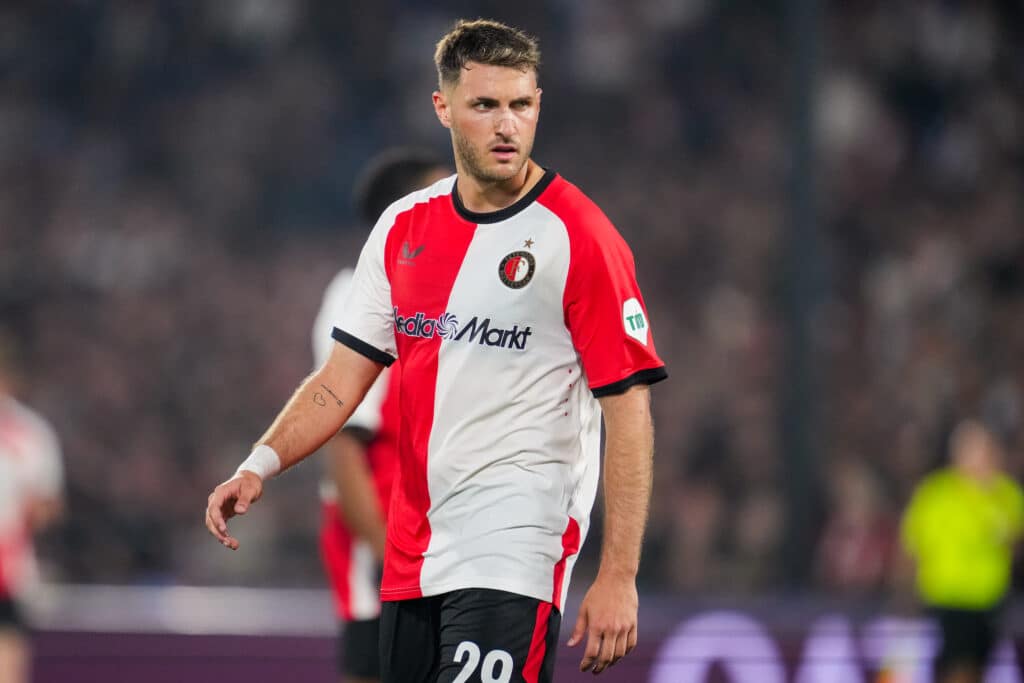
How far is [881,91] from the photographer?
43.6ft

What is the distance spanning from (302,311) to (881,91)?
5252 mm

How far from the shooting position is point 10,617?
23.2 ft

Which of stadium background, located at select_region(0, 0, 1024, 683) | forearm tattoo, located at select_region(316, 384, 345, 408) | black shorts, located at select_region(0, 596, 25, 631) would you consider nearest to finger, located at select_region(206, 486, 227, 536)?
forearm tattoo, located at select_region(316, 384, 345, 408)

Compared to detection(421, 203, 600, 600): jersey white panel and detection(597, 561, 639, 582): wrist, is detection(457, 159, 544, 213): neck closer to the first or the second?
detection(421, 203, 600, 600): jersey white panel

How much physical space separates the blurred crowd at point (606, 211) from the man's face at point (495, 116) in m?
6.63

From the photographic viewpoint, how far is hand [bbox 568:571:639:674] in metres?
3.13

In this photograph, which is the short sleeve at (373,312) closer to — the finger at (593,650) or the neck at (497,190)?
the neck at (497,190)

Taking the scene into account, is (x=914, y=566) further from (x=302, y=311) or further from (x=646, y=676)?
(x=302, y=311)

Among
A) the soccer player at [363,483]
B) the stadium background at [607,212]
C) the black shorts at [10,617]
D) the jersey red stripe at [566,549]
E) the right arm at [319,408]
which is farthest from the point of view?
the stadium background at [607,212]

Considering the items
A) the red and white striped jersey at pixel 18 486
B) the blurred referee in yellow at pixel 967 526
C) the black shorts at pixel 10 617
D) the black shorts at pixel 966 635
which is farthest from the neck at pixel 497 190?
the blurred referee in yellow at pixel 967 526

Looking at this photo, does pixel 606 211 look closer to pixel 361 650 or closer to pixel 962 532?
pixel 962 532

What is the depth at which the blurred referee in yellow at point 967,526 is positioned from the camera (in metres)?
9.20

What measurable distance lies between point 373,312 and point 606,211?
921cm

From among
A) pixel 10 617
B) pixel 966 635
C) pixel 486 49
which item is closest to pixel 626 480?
pixel 486 49
